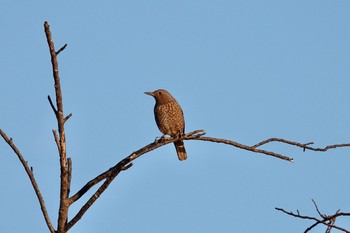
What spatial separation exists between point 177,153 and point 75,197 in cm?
713

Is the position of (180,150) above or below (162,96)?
below

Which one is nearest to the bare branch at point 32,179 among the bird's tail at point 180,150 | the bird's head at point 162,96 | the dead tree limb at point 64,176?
the dead tree limb at point 64,176

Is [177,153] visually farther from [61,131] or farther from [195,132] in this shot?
[61,131]

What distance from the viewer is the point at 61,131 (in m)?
3.64

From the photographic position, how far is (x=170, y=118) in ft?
34.8

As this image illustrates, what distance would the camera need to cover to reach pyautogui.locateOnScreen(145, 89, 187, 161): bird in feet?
34.8

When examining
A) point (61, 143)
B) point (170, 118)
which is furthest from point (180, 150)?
point (61, 143)

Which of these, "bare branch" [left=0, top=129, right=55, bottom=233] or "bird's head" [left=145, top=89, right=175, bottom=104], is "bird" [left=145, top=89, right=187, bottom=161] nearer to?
"bird's head" [left=145, top=89, right=175, bottom=104]

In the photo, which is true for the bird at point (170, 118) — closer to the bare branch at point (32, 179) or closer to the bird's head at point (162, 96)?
the bird's head at point (162, 96)

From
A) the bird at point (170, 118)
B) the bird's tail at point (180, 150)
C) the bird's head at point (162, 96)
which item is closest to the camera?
the bird at point (170, 118)

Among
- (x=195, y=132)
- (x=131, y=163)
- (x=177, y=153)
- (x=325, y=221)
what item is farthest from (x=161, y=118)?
(x=325, y=221)

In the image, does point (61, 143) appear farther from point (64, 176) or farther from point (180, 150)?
point (180, 150)

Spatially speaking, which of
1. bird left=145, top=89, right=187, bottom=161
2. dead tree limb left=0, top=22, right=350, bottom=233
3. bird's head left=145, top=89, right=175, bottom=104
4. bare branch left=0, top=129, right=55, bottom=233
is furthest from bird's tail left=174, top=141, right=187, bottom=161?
bare branch left=0, top=129, right=55, bottom=233

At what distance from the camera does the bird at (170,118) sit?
1059 cm
